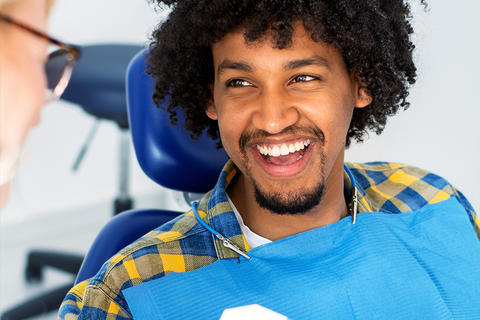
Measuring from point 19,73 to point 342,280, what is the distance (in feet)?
2.88

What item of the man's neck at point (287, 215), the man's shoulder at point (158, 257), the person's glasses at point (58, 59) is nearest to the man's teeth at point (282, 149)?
the man's neck at point (287, 215)

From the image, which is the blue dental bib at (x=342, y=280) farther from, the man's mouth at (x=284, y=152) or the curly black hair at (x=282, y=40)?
the curly black hair at (x=282, y=40)

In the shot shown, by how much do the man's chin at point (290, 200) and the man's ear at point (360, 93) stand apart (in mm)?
276

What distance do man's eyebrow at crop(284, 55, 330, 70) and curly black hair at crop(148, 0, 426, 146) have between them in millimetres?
40

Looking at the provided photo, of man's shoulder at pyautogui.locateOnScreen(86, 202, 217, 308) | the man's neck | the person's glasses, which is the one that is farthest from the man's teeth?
the person's glasses

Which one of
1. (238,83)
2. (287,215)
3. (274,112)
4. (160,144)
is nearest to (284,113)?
(274,112)

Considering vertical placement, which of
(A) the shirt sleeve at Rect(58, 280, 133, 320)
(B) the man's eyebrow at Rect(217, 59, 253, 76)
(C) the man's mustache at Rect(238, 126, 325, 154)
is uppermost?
(B) the man's eyebrow at Rect(217, 59, 253, 76)

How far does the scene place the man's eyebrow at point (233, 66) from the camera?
1196 mm

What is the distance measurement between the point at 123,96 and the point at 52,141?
0.99 metres

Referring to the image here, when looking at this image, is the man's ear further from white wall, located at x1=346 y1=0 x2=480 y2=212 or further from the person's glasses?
the person's glasses

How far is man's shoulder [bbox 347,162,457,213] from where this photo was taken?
1.47m

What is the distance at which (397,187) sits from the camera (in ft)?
5.08

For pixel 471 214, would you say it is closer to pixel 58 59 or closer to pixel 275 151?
pixel 275 151

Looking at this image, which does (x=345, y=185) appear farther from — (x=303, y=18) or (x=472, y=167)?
(x=472, y=167)
